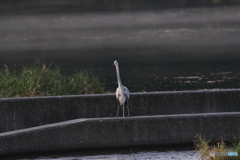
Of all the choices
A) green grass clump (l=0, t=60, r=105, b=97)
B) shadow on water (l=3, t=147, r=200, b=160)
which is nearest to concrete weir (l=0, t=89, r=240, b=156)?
shadow on water (l=3, t=147, r=200, b=160)

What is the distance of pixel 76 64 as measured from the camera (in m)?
23.0

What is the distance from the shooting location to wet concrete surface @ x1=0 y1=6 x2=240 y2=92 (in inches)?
774

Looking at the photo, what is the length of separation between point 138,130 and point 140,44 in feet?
63.7

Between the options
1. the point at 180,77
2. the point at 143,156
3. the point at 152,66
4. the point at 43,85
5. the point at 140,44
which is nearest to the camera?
the point at 143,156

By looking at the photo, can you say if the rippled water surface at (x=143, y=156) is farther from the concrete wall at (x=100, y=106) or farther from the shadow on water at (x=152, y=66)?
the shadow on water at (x=152, y=66)

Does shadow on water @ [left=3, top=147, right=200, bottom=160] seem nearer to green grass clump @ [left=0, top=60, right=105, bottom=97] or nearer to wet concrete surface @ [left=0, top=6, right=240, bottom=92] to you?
green grass clump @ [left=0, top=60, right=105, bottom=97]

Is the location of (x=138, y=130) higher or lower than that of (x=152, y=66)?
lower

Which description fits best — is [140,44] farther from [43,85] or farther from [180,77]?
[43,85]

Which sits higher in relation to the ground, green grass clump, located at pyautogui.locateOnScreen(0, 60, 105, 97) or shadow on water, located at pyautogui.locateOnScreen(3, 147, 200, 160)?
green grass clump, located at pyautogui.locateOnScreen(0, 60, 105, 97)

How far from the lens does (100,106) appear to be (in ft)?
37.8

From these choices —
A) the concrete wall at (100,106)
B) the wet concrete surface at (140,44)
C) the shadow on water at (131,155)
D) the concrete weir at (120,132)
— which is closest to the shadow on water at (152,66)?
the wet concrete surface at (140,44)

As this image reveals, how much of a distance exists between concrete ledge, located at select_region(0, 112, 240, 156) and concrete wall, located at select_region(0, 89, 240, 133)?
1.40 meters

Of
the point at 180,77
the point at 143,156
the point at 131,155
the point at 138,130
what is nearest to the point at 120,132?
the point at 138,130

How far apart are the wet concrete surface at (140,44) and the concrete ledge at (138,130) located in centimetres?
735
